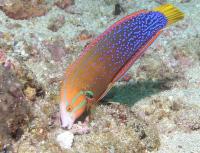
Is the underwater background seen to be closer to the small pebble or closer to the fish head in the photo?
the small pebble

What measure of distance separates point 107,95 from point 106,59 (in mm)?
1366

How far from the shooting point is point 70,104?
3.13 m

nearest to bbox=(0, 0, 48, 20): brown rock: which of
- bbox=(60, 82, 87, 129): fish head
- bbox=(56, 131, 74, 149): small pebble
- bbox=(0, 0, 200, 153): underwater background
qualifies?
bbox=(0, 0, 200, 153): underwater background

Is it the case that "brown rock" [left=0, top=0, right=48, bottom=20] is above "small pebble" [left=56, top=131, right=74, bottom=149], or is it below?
below

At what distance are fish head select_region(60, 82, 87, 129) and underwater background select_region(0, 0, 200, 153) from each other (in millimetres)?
456

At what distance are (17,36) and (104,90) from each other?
2600mm

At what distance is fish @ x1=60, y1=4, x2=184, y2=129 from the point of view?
321 centimetres

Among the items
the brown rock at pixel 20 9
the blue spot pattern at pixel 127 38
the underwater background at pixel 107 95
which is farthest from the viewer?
the brown rock at pixel 20 9

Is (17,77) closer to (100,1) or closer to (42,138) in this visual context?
(42,138)

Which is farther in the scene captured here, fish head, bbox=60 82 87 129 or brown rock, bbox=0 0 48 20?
brown rock, bbox=0 0 48 20

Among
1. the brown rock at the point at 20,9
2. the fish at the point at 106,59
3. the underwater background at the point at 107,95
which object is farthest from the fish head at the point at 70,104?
the brown rock at the point at 20,9

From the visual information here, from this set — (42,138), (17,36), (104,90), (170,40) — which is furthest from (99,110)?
(170,40)

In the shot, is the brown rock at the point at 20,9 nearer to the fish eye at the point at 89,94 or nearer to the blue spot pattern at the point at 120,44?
the blue spot pattern at the point at 120,44

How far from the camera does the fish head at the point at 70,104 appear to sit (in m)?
3.12
